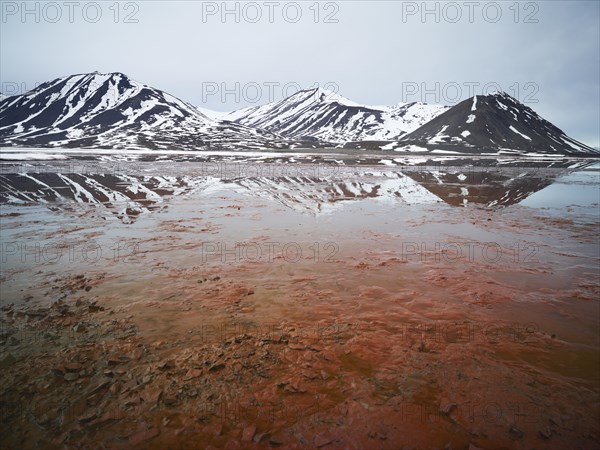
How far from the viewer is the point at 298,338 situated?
614 cm

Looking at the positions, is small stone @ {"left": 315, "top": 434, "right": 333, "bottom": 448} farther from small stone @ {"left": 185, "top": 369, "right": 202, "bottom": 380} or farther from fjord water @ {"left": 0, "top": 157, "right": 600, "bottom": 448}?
small stone @ {"left": 185, "top": 369, "right": 202, "bottom": 380}

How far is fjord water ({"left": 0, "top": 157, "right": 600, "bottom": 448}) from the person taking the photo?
4.21m

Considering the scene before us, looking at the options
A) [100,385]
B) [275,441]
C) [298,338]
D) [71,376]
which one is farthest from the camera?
[298,338]

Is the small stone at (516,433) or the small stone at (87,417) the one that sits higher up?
the small stone at (87,417)

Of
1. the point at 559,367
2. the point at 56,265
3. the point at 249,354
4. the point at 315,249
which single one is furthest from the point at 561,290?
the point at 56,265

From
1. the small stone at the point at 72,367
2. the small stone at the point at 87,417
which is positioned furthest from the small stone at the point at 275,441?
the small stone at the point at 72,367

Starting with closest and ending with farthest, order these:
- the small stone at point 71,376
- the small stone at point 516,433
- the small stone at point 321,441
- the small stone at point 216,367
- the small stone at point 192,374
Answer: the small stone at point 321,441
the small stone at point 516,433
the small stone at point 71,376
the small stone at point 192,374
the small stone at point 216,367

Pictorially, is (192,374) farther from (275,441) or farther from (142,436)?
(275,441)

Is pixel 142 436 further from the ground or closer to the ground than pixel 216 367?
closer to the ground

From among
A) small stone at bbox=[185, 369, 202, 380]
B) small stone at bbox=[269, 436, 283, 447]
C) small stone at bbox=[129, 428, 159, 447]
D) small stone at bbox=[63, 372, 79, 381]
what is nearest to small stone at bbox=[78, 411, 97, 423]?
small stone at bbox=[129, 428, 159, 447]

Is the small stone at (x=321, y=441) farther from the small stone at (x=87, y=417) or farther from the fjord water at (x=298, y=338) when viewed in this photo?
the small stone at (x=87, y=417)

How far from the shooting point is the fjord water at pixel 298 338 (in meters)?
4.21

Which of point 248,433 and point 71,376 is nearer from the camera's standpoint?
point 248,433

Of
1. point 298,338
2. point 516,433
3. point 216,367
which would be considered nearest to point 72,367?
point 216,367
